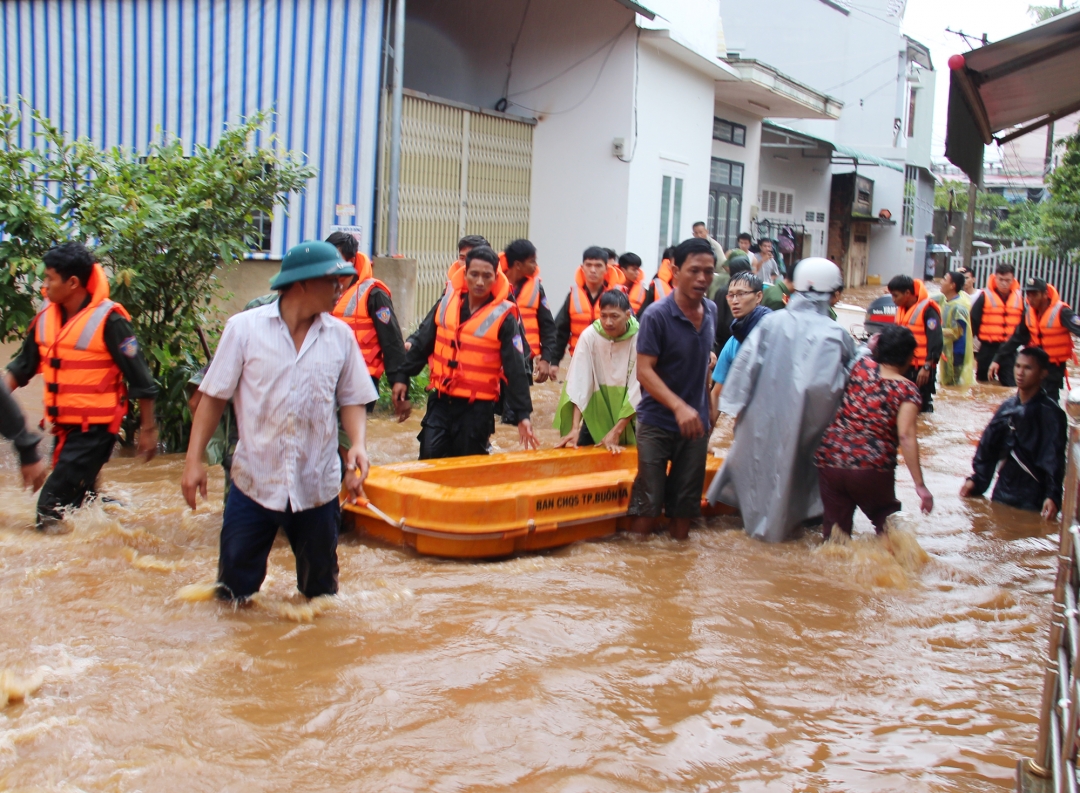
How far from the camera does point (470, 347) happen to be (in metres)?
6.14

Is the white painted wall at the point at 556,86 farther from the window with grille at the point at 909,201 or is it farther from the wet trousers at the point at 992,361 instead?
the window with grille at the point at 909,201

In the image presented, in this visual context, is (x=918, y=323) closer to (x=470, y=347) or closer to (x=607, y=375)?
(x=607, y=375)

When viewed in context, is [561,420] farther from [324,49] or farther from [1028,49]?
[324,49]

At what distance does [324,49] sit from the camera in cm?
1072

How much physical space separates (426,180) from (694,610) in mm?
8116

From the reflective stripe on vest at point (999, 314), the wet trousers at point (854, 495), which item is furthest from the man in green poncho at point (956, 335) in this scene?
the wet trousers at point (854, 495)

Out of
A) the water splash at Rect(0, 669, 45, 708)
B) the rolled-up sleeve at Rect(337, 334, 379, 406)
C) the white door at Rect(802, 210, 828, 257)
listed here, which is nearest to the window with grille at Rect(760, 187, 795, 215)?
the white door at Rect(802, 210, 828, 257)

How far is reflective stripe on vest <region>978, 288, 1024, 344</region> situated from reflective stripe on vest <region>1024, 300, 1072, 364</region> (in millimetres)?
2094

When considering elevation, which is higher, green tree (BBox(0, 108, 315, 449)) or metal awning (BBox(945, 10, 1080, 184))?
metal awning (BBox(945, 10, 1080, 184))

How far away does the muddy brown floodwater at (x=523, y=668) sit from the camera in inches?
131

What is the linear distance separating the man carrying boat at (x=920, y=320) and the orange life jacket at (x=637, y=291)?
248cm

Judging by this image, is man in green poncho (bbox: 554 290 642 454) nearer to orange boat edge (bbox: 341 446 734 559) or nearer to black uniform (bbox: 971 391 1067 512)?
orange boat edge (bbox: 341 446 734 559)

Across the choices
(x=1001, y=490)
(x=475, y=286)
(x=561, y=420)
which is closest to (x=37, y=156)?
(x=475, y=286)

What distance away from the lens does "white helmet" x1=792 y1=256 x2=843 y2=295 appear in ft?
19.2
